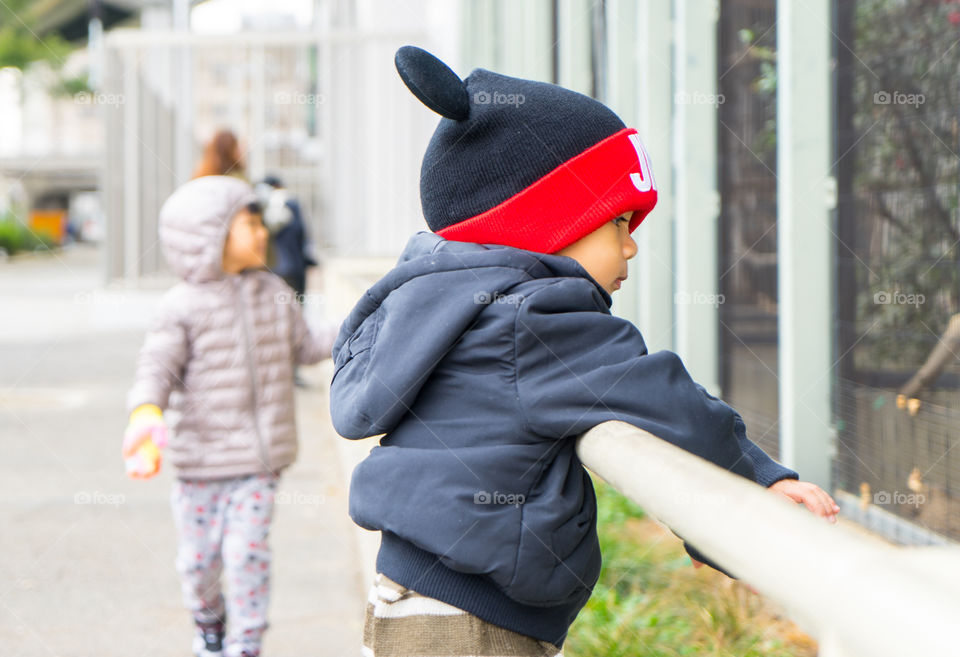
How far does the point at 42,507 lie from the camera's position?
5512 millimetres

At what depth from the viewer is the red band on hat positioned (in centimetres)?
156

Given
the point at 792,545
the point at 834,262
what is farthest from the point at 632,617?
the point at 792,545

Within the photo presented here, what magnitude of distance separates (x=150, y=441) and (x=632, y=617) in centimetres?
140

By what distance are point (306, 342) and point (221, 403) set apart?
39 cm

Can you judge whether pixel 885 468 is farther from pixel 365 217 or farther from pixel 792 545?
pixel 365 217

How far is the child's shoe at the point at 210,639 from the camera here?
3227mm

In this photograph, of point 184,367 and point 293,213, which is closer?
point 184,367

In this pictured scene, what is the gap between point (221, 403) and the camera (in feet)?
10.7
